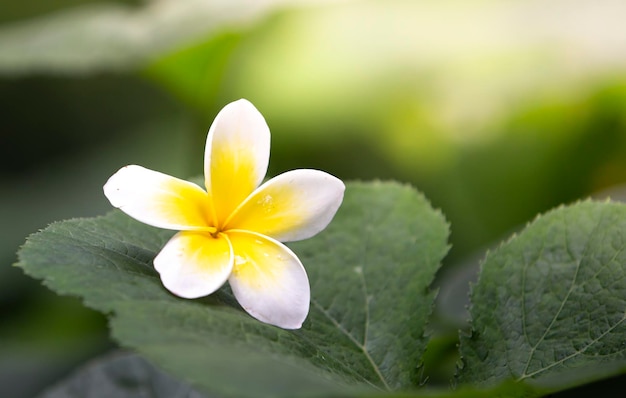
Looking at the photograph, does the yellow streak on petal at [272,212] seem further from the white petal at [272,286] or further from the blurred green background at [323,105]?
the blurred green background at [323,105]

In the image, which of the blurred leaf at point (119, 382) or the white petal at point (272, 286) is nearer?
the white petal at point (272, 286)

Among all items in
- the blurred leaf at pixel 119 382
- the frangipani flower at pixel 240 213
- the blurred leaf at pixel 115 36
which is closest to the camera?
the frangipani flower at pixel 240 213

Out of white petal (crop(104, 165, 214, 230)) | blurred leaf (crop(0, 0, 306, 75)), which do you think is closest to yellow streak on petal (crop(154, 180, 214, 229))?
white petal (crop(104, 165, 214, 230))

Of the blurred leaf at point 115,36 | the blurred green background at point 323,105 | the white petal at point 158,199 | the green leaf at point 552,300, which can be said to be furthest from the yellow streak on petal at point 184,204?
the blurred leaf at point 115,36

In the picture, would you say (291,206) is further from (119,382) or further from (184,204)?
(119,382)

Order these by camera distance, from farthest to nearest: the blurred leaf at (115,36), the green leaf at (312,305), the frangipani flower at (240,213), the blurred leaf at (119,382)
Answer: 1. the blurred leaf at (115,36)
2. the blurred leaf at (119,382)
3. the frangipani flower at (240,213)
4. the green leaf at (312,305)

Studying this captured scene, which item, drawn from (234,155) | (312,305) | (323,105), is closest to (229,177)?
(234,155)

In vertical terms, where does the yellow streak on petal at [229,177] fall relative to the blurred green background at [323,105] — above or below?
below
